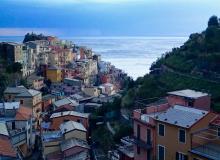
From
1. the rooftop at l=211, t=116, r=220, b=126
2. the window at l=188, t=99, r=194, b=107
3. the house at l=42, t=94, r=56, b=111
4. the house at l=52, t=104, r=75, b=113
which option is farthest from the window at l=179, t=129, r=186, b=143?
the house at l=42, t=94, r=56, b=111

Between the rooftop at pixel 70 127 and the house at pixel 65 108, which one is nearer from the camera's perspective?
the rooftop at pixel 70 127

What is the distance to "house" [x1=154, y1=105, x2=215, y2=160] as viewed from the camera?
14.2 meters

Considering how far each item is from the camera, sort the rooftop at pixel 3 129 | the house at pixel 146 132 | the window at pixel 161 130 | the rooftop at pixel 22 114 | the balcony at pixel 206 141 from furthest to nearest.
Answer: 1. the rooftop at pixel 22 114
2. the rooftop at pixel 3 129
3. the house at pixel 146 132
4. the window at pixel 161 130
5. the balcony at pixel 206 141

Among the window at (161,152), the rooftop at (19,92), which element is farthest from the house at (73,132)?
the window at (161,152)

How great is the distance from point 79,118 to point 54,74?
61.4ft

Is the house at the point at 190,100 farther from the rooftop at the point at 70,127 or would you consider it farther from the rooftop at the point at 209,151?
the rooftop at the point at 70,127

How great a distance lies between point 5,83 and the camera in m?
37.3

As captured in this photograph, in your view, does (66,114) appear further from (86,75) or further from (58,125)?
(86,75)

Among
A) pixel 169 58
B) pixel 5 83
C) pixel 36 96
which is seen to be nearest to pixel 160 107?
pixel 169 58

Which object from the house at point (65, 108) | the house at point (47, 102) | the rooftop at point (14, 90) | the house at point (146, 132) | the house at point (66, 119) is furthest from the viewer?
the house at point (47, 102)

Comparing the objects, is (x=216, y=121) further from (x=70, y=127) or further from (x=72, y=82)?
(x=72, y=82)

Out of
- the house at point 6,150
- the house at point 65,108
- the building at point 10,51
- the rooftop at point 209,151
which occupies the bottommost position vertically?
the house at point 65,108

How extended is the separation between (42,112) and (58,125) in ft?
26.2

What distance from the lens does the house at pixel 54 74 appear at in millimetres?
47156
